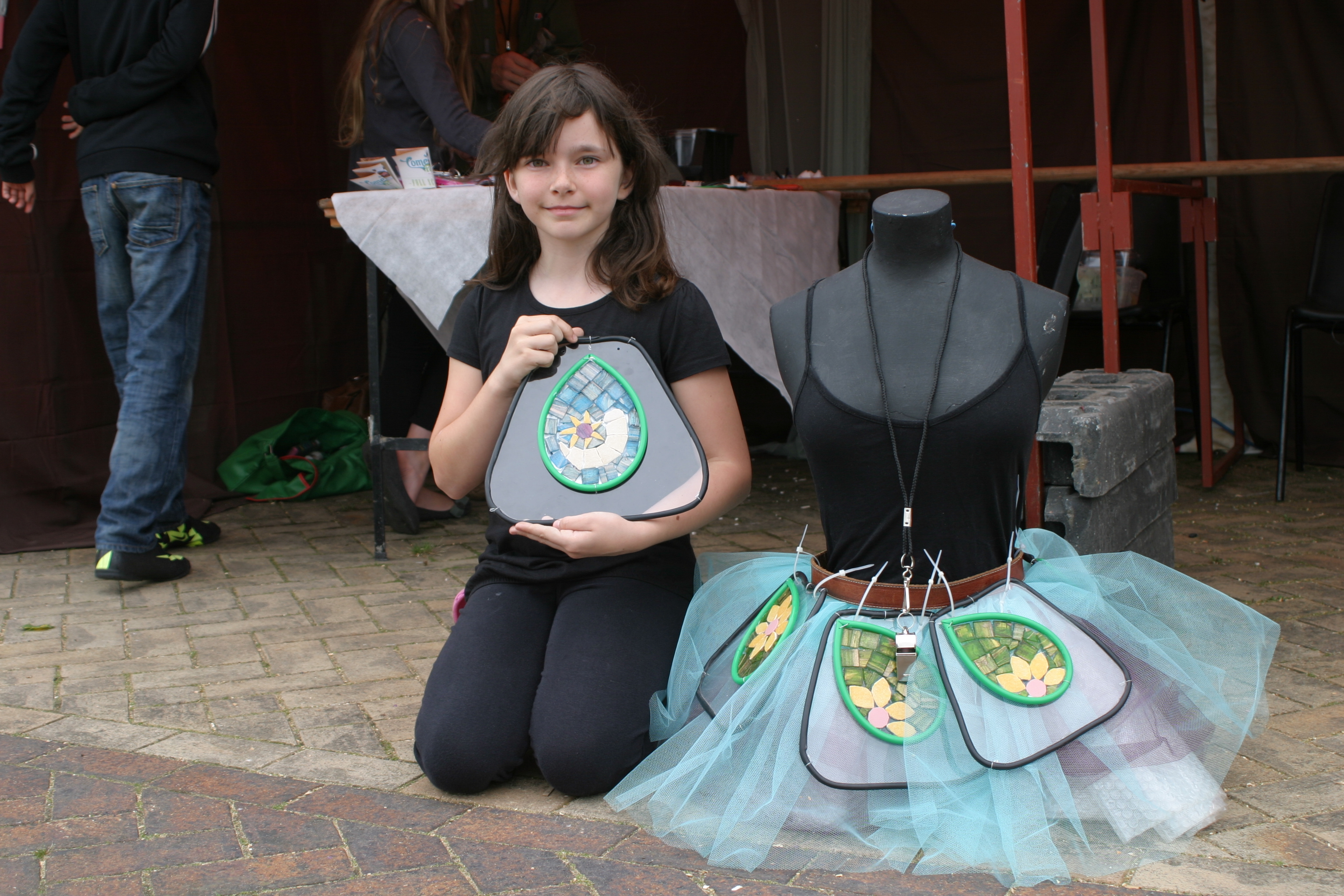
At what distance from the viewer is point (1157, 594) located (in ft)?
6.60

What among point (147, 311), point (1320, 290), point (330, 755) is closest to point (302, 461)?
point (147, 311)

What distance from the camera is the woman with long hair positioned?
11.5ft

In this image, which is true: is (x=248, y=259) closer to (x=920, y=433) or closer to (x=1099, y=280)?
(x=1099, y=280)

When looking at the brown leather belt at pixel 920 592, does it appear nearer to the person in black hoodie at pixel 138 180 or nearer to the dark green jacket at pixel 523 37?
the person in black hoodie at pixel 138 180

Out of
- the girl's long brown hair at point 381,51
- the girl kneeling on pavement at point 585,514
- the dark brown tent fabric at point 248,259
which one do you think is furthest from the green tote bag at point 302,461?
the girl kneeling on pavement at point 585,514

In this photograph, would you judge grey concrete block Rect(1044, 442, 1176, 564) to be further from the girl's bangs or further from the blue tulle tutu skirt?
the girl's bangs

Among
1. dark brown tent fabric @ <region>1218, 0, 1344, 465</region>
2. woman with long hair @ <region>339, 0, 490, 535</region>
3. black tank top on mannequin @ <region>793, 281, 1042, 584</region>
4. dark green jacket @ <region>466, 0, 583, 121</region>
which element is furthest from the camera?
dark brown tent fabric @ <region>1218, 0, 1344, 465</region>

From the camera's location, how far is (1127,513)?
8.81ft

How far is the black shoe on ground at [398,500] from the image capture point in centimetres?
397

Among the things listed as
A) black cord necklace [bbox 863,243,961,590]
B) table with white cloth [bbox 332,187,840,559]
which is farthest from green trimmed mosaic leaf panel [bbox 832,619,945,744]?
table with white cloth [bbox 332,187,840,559]

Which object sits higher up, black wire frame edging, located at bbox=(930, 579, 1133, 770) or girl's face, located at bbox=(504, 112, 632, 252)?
girl's face, located at bbox=(504, 112, 632, 252)

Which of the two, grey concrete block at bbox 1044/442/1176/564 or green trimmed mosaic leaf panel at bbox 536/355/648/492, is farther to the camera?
grey concrete block at bbox 1044/442/1176/564

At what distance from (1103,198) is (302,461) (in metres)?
3.19

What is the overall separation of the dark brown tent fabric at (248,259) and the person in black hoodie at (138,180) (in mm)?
550
